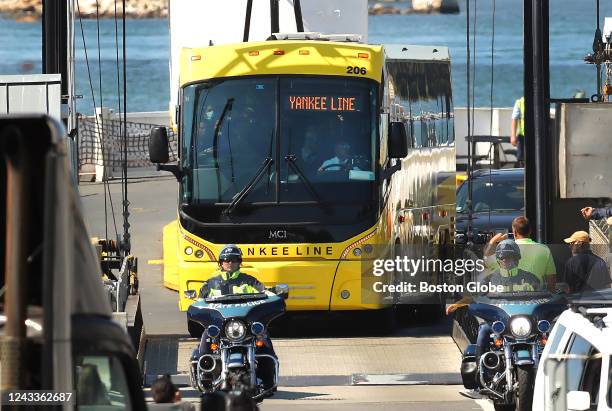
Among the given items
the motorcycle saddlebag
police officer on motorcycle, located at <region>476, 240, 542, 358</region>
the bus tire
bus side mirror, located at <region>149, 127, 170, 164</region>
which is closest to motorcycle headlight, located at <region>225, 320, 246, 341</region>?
the motorcycle saddlebag

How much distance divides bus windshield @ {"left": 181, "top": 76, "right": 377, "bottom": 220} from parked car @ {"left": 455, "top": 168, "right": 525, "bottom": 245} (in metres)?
3.65

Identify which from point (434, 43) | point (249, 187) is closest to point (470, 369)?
point (249, 187)

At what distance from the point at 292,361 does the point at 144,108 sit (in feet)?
350

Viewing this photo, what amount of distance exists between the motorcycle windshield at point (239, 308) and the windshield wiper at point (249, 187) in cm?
432

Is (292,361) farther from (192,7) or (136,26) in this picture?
(136,26)

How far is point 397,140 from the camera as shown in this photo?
1770cm

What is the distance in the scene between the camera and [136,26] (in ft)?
557

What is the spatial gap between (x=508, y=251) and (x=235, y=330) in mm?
2387

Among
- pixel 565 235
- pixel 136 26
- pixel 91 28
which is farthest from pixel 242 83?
pixel 136 26

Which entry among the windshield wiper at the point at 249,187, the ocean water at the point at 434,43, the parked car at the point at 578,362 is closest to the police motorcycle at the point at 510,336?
the parked car at the point at 578,362

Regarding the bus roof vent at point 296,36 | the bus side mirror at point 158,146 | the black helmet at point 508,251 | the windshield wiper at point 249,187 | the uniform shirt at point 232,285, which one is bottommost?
the uniform shirt at point 232,285

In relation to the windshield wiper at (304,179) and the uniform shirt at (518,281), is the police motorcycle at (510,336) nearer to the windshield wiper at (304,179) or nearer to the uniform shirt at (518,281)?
the uniform shirt at (518,281)

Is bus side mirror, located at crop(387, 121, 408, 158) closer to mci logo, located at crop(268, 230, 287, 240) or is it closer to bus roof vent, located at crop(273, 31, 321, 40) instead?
mci logo, located at crop(268, 230, 287, 240)

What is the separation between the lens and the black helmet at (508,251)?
13.3 metres
